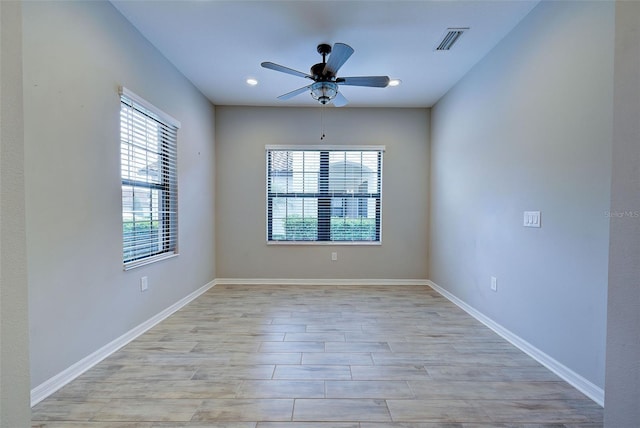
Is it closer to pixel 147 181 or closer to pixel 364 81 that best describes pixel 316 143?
pixel 364 81

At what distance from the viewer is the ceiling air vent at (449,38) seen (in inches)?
92.9

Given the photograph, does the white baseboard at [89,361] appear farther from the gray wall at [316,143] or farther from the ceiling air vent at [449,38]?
the ceiling air vent at [449,38]

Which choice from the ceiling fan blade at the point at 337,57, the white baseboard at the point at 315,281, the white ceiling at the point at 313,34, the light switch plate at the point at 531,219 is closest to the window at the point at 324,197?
the white baseboard at the point at 315,281

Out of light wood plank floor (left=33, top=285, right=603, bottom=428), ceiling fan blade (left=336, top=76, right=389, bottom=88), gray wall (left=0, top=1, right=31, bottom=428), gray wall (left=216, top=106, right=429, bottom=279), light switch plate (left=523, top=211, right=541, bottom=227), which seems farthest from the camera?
gray wall (left=216, top=106, right=429, bottom=279)

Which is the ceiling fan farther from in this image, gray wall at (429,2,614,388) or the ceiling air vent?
gray wall at (429,2,614,388)

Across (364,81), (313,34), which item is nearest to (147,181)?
(313,34)

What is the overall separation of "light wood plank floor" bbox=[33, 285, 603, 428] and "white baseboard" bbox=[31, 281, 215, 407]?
55 mm

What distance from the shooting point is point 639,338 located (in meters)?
0.89

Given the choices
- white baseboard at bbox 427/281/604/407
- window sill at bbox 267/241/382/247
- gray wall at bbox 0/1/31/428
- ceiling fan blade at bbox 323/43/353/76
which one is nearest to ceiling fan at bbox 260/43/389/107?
ceiling fan blade at bbox 323/43/353/76

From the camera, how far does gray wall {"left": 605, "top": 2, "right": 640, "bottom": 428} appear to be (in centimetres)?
89

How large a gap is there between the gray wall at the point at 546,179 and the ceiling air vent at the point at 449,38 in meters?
0.43

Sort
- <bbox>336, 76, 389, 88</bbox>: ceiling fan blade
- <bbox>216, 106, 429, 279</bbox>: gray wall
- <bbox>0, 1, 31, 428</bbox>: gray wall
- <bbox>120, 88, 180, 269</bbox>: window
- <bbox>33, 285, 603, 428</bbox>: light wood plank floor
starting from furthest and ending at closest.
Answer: <bbox>216, 106, 429, 279</bbox>: gray wall
<bbox>336, 76, 389, 88</bbox>: ceiling fan blade
<bbox>120, 88, 180, 269</bbox>: window
<bbox>33, 285, 603, 428</bbox>: light wood plank floor
<bbox>0, 1, 31, 428</bbox>: gray wall

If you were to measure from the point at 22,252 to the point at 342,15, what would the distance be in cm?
249

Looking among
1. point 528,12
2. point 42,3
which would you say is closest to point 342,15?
point 528,12
